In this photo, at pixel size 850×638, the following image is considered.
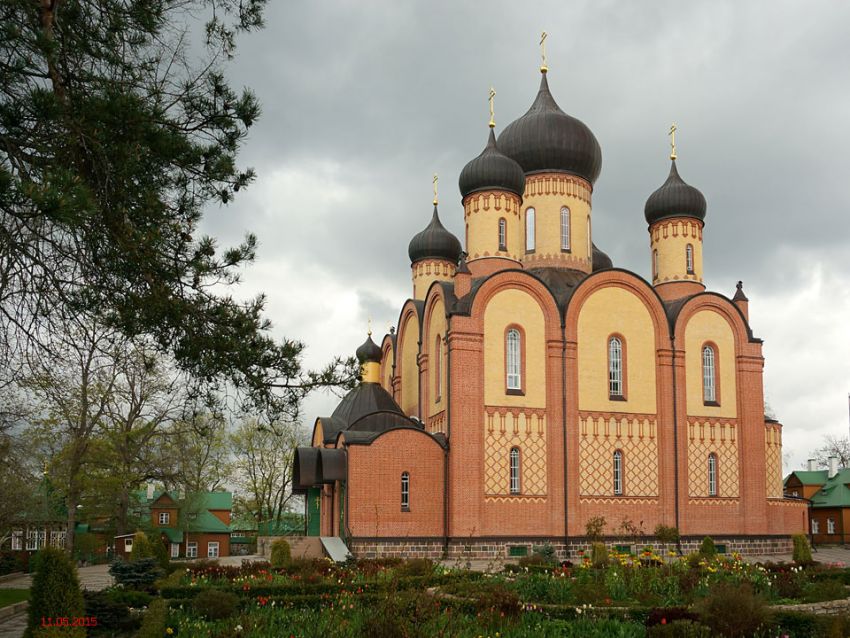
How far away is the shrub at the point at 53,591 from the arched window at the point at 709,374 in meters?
21.2

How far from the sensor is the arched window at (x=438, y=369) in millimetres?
25259

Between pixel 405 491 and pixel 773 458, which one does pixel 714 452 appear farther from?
pixel 405 491

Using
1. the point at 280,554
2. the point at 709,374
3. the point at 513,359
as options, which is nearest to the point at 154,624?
the point at 280,554

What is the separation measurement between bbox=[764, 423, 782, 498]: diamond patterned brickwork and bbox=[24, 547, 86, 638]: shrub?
2297cm

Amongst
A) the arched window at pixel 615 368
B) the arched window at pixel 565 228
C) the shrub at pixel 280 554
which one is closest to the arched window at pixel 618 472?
the arched window at pixel 615 368

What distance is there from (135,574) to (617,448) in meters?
14.6

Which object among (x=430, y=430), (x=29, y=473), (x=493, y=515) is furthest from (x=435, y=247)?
(x=29, y=473)

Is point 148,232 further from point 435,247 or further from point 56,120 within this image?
point 435,247

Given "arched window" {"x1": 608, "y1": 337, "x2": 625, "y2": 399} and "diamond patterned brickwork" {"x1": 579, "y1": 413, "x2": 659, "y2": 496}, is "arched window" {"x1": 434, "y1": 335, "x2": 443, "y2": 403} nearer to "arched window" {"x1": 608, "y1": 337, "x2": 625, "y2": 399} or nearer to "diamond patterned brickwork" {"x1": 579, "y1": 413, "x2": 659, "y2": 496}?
"diamond patterned brickwork" {"x1": 579, "y1": 413, "x2": 659, "y2": 496}

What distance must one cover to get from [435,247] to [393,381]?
15.9 feet

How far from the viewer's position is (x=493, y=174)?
89.2ft

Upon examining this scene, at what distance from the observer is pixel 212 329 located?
909 cm

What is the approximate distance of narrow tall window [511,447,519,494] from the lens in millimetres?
24047

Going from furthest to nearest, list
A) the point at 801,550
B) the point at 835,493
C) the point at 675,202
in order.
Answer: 1. the point at 835,493
2. the point at 675,202
3. the point at 801,550
